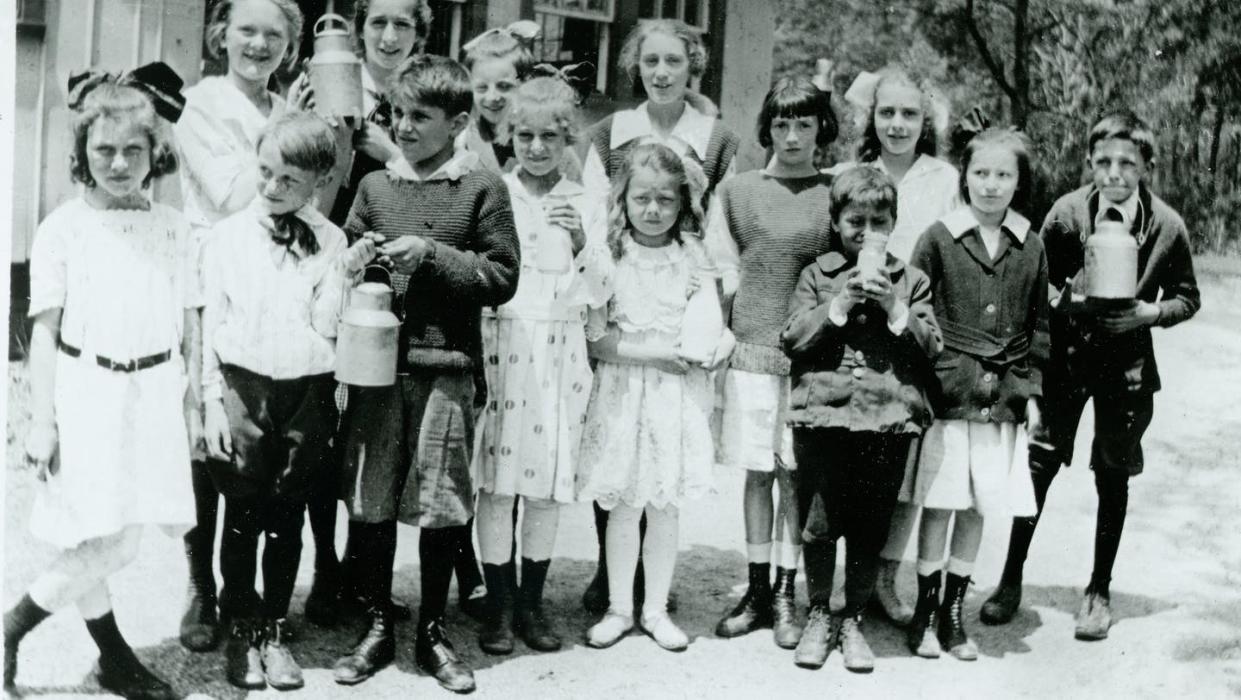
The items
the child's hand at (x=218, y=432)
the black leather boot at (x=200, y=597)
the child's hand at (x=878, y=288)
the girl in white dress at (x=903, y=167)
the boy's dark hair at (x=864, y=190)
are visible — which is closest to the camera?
the child's hand at (x=218, y=432)

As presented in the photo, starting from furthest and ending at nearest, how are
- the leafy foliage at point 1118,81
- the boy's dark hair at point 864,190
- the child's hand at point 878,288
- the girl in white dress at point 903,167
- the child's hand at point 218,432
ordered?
1. the leafy foliage at point 1118,81
2. the girl in white dress at point 903,167
3. the boy's dark hair at point 864,190
4. the child's hand at point 878,288
5. the child's hand at point 218,432

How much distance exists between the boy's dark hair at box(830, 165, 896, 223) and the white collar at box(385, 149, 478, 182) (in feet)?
3.44

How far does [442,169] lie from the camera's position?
2990 millimetres

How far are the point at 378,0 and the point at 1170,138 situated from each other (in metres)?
3.32

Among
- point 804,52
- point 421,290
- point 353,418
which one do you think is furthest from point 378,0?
point 804,52

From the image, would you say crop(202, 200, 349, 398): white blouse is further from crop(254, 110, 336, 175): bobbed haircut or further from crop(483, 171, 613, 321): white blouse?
crop(483, 171, 613, 321): white blouse

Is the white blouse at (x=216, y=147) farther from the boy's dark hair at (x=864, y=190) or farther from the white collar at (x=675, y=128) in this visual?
the boy's dark hair at (x=864, y=190)

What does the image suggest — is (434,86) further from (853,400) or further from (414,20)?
(853,400)

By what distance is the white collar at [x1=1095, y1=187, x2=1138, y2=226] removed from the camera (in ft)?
12.0

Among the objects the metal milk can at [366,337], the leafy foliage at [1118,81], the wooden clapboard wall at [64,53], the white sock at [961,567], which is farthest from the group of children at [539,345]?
the wooden clapboard wall at [64,53]

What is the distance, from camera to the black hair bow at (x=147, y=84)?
2781 mm

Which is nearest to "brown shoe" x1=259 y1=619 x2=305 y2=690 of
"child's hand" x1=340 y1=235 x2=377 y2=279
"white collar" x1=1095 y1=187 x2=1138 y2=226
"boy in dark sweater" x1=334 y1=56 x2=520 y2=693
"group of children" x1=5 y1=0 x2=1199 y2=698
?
"group of children" x1=5 y1=0 x2=1199 y2=698

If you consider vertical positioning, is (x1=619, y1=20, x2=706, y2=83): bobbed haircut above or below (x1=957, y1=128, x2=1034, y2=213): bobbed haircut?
above

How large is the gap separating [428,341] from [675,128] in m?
1.34
